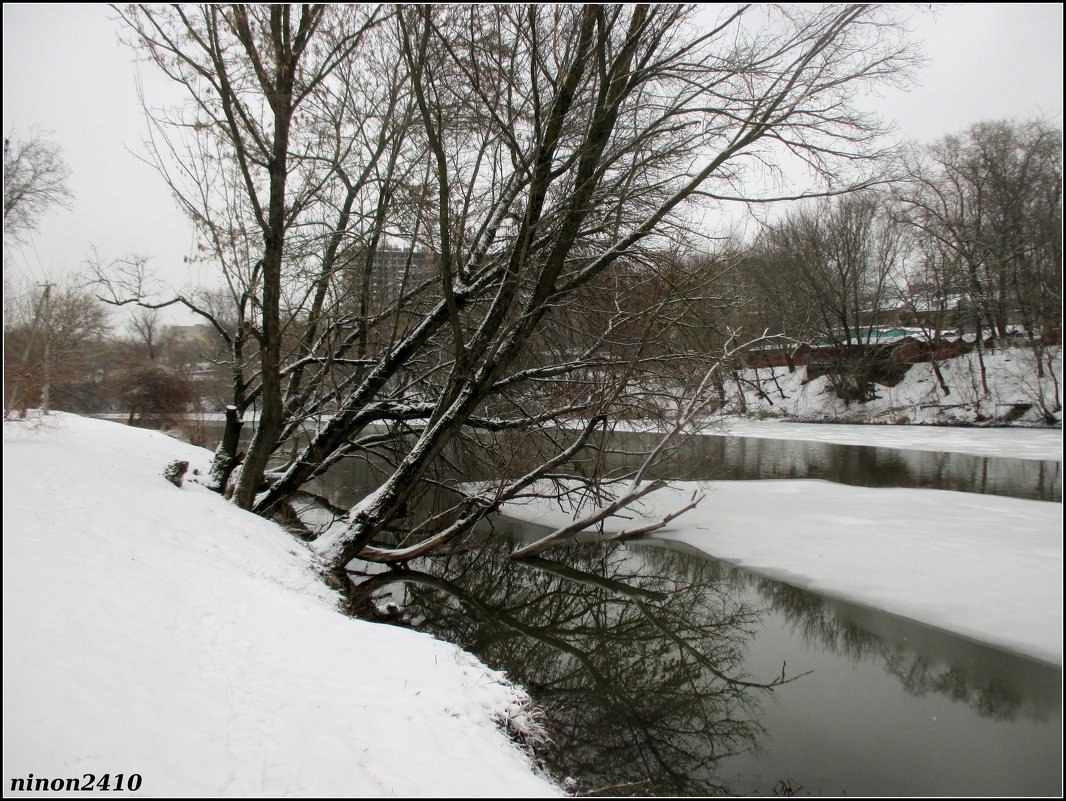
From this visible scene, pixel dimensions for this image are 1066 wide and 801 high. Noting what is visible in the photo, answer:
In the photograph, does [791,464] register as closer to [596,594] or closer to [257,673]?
[596,594]

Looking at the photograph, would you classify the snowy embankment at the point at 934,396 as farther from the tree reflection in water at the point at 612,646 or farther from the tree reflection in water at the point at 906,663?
the tree reflection in water at the point at 906,663

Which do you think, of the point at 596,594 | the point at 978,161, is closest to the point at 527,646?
the point at 596,594

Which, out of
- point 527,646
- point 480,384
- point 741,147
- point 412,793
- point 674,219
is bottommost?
point 527,646

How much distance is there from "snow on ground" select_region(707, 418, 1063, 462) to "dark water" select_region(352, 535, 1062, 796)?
31.2 ft

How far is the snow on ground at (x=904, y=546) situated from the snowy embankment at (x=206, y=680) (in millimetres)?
5730

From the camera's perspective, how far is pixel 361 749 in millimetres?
3355

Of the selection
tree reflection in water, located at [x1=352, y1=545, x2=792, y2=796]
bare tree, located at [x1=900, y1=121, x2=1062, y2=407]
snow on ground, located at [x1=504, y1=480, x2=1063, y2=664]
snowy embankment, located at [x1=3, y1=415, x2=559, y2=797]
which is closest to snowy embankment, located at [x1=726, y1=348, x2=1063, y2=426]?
bare tree, located at [x1=900, y1=121, x2=1062, y2=407]

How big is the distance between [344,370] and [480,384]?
485 centimetres

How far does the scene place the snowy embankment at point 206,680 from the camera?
2.77 metres

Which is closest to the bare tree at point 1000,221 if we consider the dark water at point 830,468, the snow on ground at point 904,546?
the dark water at point 830,468

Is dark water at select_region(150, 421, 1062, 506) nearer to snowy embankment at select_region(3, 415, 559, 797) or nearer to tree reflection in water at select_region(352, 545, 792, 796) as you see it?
tree reflection in water at select_region(352, 545, 792, 796)

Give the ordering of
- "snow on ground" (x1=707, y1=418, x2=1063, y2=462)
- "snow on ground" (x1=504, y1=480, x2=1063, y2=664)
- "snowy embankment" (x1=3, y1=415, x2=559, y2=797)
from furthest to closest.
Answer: "snow on ground" (x1=707, y1=418, x2=1063, y2=462) → "snow on ground" (x1=504, y1=480, x2=1063, y2=664) → "snowy embankment" (x1=3, y1=415, x2=559, y2=797)

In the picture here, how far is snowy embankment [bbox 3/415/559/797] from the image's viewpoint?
2.77 meters

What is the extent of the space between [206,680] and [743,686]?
4925 mm
